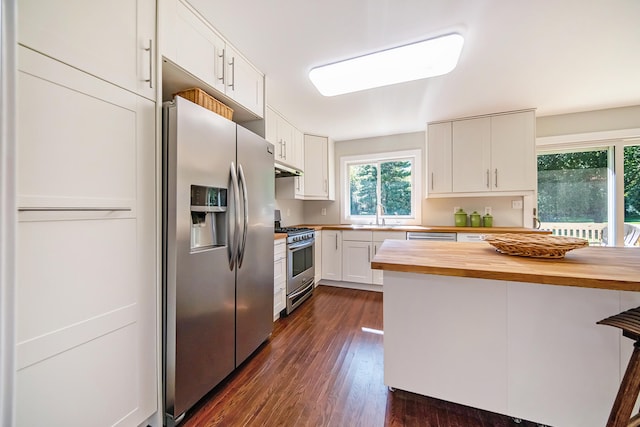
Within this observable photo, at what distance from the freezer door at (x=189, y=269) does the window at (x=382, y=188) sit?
111 inches

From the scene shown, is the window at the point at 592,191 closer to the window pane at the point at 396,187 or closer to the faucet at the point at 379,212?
the window pane at the point at 396,187

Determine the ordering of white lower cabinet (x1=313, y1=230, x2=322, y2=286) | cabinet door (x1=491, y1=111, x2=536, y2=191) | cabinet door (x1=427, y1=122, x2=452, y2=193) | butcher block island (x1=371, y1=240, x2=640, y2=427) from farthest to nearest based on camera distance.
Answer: white lower cabinet (x1=313, y1=230, x2=322, y2=286), cabinet door (x1=427, y1=122, x2=452, y2=193), cabinet door (x1=491, y1=111, x2=536, y2=191), butcher block island (x1=371, y1=240, x2=640, y2=427)

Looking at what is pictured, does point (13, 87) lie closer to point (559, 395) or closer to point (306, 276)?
point (559, 395)

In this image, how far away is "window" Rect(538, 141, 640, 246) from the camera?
2.74 meters

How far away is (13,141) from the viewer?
595 millimetres

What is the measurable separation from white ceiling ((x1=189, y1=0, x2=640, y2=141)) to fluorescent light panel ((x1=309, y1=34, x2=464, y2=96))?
2.9 inches

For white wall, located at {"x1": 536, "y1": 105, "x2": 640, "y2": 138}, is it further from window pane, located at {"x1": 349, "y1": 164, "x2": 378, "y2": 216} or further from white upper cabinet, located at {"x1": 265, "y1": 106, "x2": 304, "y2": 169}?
white upper cabinet, located at {"x1": 265, "y1": 106, "x2": 304, "y2": 169}

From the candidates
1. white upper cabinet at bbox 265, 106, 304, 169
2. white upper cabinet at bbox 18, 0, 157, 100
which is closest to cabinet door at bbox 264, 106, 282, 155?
white upper cabinet at bbox 265, 106, 304, 169

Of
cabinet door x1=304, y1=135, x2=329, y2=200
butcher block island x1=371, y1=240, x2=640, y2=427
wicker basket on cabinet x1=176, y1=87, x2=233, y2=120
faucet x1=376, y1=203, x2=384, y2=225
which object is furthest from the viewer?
faucet x1=376, y1=203, x2=384, y2=225

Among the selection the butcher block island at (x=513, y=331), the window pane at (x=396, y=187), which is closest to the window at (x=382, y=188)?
the window pane at (x=396, y=187)

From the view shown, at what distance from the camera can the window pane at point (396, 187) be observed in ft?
12.3

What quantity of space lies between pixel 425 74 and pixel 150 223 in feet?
7.48

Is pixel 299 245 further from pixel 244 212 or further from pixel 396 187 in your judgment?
pixel 396 187

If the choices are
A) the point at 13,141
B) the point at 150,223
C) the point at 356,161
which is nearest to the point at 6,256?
the point at 13,141
